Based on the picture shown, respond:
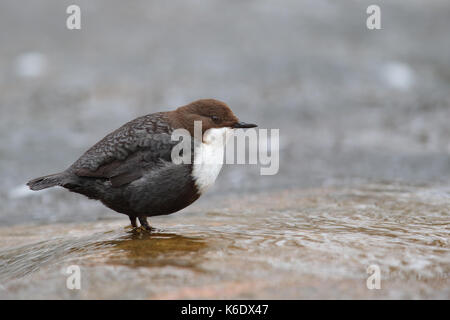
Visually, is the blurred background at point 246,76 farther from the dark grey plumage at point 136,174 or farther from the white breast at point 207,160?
the dark grey plumage at point 136,174

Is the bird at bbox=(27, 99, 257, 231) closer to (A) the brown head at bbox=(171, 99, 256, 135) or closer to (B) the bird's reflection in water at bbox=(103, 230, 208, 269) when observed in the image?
(A) the brown head at bbox=(171, 99, 256, 135)

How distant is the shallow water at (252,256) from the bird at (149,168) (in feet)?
0.80

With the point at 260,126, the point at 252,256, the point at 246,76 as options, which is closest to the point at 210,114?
the point at 252,256

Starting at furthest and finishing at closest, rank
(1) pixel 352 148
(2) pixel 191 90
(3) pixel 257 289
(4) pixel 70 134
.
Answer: (2) pixel 191 90
(4) pixel 70 134
(1) pixel 352 148
(3) pixel 257 289

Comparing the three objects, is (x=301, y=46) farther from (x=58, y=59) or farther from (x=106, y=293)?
(x=106, y=293)

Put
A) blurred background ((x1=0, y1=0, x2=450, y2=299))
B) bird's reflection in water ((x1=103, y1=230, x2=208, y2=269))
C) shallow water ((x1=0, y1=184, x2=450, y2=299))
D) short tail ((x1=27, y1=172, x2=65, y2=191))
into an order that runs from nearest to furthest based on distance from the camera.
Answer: shallow water ((x1=0, y1=184, x2=450, y2=299)) → blurred background ((x1=0, y1=0, x2=450, y2=299)) → bird's reflection in water ((x1=103, y1=230, x2=208, y2=269)) → short tail ((x1=27, y1=172, x2=65, y2=191))

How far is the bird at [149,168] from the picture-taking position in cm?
382

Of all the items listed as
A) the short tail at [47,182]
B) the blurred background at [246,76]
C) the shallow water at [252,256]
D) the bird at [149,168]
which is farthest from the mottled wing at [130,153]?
the blurred background at [246,76]

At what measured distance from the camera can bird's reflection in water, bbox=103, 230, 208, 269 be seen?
3090 mm

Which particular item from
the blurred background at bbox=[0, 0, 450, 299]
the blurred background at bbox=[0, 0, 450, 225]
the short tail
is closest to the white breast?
the blurred background at bbox=[0, 0, 450, 299]

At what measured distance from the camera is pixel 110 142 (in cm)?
400

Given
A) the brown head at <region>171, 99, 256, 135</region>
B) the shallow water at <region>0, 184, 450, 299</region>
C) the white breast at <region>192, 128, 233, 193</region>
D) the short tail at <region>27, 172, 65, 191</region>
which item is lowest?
the shallow water at <region>0, 184, 450, 299</region>

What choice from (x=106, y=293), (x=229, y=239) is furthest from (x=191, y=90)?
(x=106, y=293)

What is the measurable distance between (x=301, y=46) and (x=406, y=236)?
779 centimetres
